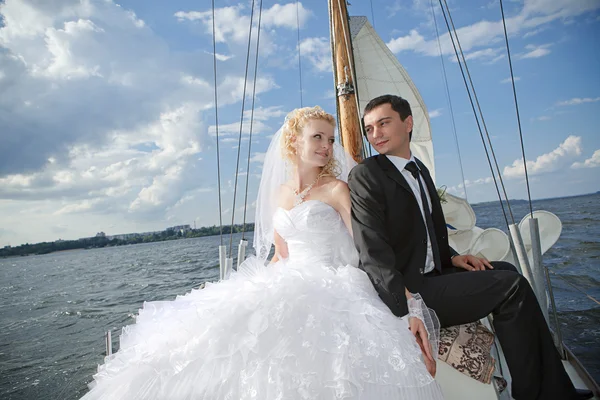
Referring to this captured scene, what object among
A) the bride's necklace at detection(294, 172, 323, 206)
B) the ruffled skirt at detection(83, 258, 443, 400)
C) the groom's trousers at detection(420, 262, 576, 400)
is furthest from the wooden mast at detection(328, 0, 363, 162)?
the ruffled skirt at detection(83, 258, 443, 400)

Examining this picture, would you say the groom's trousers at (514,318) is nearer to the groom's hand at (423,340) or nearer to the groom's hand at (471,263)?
the groom's hand at (423,340)

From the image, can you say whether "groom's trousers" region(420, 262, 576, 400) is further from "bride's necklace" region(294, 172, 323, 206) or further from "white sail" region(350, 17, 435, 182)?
"white sail" region(350, 17, 435, 182)

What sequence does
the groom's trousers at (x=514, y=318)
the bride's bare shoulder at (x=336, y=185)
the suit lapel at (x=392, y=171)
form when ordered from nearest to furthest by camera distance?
the groom's trousers at (x=514, y=318)
the suit lapel at (x=392, y=171)
the bride's bare shoulder at (x=336, y=185)

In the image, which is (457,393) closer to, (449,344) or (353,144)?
(449,344)

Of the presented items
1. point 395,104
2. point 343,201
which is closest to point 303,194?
point 343,201

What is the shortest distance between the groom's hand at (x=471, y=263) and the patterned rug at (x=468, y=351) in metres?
0.47

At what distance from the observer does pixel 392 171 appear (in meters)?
2.26

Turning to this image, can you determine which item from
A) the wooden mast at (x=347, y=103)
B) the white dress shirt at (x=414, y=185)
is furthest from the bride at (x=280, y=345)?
the wooden mast at (x=347, y=103)

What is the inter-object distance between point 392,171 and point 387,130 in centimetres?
31

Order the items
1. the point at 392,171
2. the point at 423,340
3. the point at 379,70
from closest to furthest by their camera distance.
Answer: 1. the point at 423,340
2. the point at 392,171
3. the point at 379,70

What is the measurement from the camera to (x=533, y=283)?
8.46 feet

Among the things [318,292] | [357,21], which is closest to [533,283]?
[318,292]

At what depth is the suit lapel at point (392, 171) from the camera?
87.4 inches

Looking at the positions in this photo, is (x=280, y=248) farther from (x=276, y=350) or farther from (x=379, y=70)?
(x=379, y=70)
